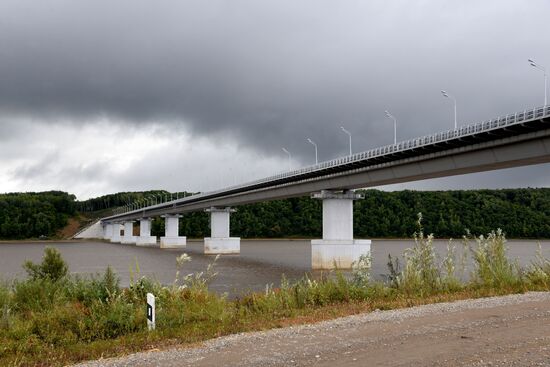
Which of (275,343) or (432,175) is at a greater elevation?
(432,175)

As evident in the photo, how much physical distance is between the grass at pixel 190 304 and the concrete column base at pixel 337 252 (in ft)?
117

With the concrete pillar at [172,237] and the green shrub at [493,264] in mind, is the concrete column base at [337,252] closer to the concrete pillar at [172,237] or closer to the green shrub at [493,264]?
the green shrub at [493,264]

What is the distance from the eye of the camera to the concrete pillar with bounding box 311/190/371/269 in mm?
53844

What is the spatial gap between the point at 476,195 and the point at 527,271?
539 ft

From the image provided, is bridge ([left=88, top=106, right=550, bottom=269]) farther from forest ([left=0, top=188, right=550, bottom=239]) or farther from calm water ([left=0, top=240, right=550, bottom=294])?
forest ([left=0, top=188, right=550, bottom=239])

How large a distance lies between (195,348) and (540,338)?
599cm

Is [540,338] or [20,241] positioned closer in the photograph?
[540,338]

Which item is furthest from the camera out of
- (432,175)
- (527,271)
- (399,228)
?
(399,228)

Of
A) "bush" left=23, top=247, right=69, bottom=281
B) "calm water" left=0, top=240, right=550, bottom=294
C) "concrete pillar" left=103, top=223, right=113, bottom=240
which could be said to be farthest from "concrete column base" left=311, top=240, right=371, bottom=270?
"concrete pillar" left=103, top=223, right=113, bottom=240

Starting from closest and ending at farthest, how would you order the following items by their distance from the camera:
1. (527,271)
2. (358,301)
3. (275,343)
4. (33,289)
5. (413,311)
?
1. (275,343)
2. (413,311)
3. (358,301)
4. (33,289)
5. (527,271)

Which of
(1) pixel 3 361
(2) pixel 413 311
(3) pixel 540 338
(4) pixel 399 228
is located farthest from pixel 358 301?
(4) pixel 399 228

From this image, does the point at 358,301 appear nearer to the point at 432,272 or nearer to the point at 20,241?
the point at 432,272

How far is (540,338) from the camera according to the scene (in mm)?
9305

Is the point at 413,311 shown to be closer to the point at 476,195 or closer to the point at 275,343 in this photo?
the point at 275,343
